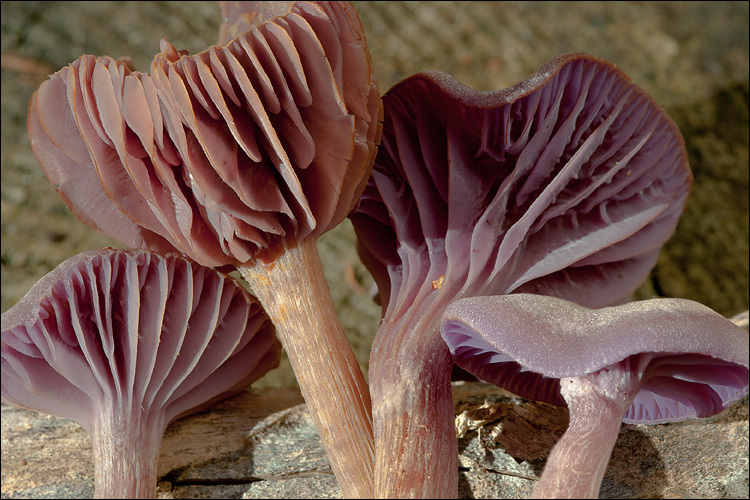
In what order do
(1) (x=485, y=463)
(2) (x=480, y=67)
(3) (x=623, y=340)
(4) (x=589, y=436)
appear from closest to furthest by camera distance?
1. (3) (x=623, y=340)
2. (4) (x=589, y=436)
3. (1) (x=485, y=463)
4. (2) (x=480, y=67)

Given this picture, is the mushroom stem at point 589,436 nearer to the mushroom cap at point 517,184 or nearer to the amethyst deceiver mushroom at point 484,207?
the amethyst deceiver mushroom at point 484,207

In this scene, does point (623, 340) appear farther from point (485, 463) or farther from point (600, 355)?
point (485, 463)

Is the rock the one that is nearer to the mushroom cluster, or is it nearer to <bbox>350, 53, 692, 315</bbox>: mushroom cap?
the mushroom cluster

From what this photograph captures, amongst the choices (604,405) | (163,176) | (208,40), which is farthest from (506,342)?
(208,40)

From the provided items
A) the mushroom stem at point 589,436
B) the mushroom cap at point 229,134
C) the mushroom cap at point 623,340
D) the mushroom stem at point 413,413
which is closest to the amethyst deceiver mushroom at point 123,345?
the mushroom cap at point 229,134

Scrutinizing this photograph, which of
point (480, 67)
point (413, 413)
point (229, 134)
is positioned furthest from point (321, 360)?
point (480, 67)

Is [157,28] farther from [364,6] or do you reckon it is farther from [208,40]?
[364,6]
